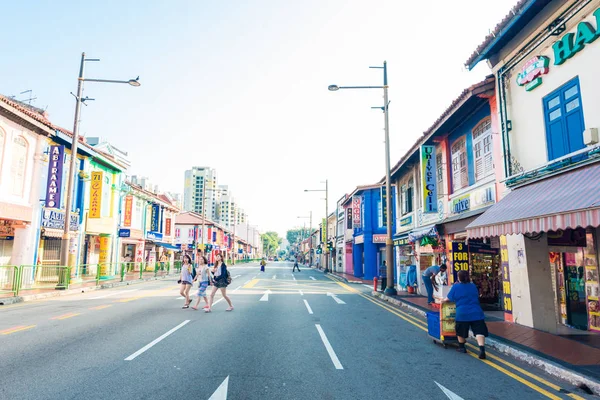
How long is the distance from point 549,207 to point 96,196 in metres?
25.3

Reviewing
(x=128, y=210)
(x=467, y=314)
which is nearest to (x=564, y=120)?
(x=467, y=314)

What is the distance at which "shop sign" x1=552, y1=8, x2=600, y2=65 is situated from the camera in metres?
8.01

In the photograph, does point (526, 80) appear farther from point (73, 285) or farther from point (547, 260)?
point (73, 285)


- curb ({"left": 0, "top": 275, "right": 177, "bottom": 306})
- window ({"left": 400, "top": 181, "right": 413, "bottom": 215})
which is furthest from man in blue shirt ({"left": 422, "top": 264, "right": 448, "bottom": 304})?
curb ({"left": 0, "top": 275, "right": 177, "bottom": 306})

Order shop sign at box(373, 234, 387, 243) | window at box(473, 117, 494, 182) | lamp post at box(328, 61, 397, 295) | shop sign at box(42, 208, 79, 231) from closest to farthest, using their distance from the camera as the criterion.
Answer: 1. window at box(473, 117, 494, 182)
2. lamp post at box(328, 61, 397, 295)
3. shop sign at box(42, 208, 79, 231)
4. shop sign at box(373, 234, 387, 243)

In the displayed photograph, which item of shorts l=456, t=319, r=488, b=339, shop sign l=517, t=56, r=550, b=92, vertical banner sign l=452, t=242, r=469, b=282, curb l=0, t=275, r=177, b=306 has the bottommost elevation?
curb l=0, t=275, r=177, b=306

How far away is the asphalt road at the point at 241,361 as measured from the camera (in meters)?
5.10

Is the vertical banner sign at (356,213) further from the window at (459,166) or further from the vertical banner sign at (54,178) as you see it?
the vertical banner sign at (54,178)

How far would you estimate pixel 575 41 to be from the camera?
856 centimetres

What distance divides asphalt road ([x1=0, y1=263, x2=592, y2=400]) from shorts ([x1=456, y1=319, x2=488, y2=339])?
0.43 meters

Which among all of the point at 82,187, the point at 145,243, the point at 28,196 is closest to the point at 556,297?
the point at 28,196

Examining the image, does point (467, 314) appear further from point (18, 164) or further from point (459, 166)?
point (18, 164)

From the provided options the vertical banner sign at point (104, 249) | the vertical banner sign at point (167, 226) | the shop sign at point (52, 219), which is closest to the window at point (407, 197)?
the shop sign at point (52, 219)

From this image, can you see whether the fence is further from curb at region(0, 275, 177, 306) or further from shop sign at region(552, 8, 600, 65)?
shop sign at region(552, 8, 600, 65)
